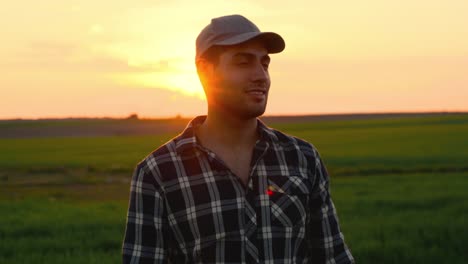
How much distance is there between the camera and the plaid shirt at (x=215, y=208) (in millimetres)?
2877

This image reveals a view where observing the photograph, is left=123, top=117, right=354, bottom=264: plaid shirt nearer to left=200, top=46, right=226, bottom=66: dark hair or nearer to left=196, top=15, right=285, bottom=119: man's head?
left=196, top=15, right=285, bottom=119: man's head

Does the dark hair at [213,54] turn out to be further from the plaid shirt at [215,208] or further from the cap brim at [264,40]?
the plaid shirt at [215,208]

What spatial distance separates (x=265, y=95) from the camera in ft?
9.50

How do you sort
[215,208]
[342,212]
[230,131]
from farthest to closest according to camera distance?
[342,212] → [230,131] → [215,208]

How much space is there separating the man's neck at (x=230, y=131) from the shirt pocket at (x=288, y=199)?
19 cm

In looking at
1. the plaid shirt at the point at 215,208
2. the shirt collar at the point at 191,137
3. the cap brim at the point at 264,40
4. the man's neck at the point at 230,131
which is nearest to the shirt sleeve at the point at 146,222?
the plaid shirt at the point at 215,208

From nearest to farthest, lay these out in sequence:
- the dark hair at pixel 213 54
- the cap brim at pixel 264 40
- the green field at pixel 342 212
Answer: the cap brim at pixel 264 40 < the dark hair at pixel 213 54 < the green field at pixel 342 212

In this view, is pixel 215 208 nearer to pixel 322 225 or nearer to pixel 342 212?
pixel 322 225

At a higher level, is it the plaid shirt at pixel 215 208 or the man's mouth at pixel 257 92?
the man's mouth at pixel 257 92

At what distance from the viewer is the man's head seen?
9.48 feet

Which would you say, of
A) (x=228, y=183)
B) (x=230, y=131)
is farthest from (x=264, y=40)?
(x=228, y=183)

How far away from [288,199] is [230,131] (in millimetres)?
328

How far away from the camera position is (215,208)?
9.46ft

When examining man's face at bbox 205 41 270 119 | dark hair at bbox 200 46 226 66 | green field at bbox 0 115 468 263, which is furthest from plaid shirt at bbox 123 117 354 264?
green field at bbox 0 115 468 263
